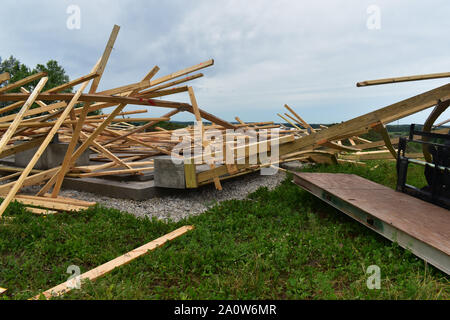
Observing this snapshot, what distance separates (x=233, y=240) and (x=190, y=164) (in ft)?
7.94

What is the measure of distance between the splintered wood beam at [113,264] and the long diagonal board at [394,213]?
2.24m

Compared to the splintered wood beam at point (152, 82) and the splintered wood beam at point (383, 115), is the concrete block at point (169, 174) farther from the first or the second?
the splintered wood beam at point (383, 115)

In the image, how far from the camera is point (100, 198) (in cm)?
629

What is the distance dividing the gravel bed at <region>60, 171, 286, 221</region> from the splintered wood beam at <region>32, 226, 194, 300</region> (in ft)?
2.92

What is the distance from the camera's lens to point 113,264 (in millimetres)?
3193

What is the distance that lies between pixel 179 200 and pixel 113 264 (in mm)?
2943

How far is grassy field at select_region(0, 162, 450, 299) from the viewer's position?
268 centimetres

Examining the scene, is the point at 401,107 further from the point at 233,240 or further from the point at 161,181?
the point at 161,181

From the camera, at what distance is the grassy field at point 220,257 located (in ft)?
8.80

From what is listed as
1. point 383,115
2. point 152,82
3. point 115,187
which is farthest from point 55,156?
point 383,115

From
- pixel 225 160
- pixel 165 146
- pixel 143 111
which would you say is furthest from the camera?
pixel 165 146

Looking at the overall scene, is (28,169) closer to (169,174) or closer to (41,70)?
(169,174)
